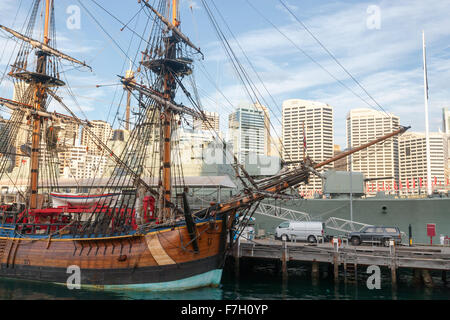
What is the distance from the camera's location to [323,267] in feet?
90.5

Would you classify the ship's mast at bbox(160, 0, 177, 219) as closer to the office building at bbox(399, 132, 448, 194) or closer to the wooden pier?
the wooden pier

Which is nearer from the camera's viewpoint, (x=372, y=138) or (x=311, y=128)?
(x=372, y=138)

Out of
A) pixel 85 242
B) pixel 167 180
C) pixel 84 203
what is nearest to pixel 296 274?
pixel 167 180

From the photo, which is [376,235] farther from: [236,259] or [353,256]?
[236,259]

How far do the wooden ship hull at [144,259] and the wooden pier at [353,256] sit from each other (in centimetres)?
413

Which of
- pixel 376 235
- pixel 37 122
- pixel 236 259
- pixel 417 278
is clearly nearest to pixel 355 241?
pixel 376 235

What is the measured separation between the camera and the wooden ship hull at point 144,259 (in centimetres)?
2005

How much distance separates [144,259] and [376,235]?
16278 mm

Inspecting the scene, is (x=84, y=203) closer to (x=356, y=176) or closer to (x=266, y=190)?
(x=266, y=190)

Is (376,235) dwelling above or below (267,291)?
above

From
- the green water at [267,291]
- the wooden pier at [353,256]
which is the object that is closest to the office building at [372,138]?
the wooden pier at [353,256]

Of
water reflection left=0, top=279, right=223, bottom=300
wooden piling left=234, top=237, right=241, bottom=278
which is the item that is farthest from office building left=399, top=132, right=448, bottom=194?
water reflection left=0, top=279, right=223, bottom=300

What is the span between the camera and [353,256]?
72.5ft
